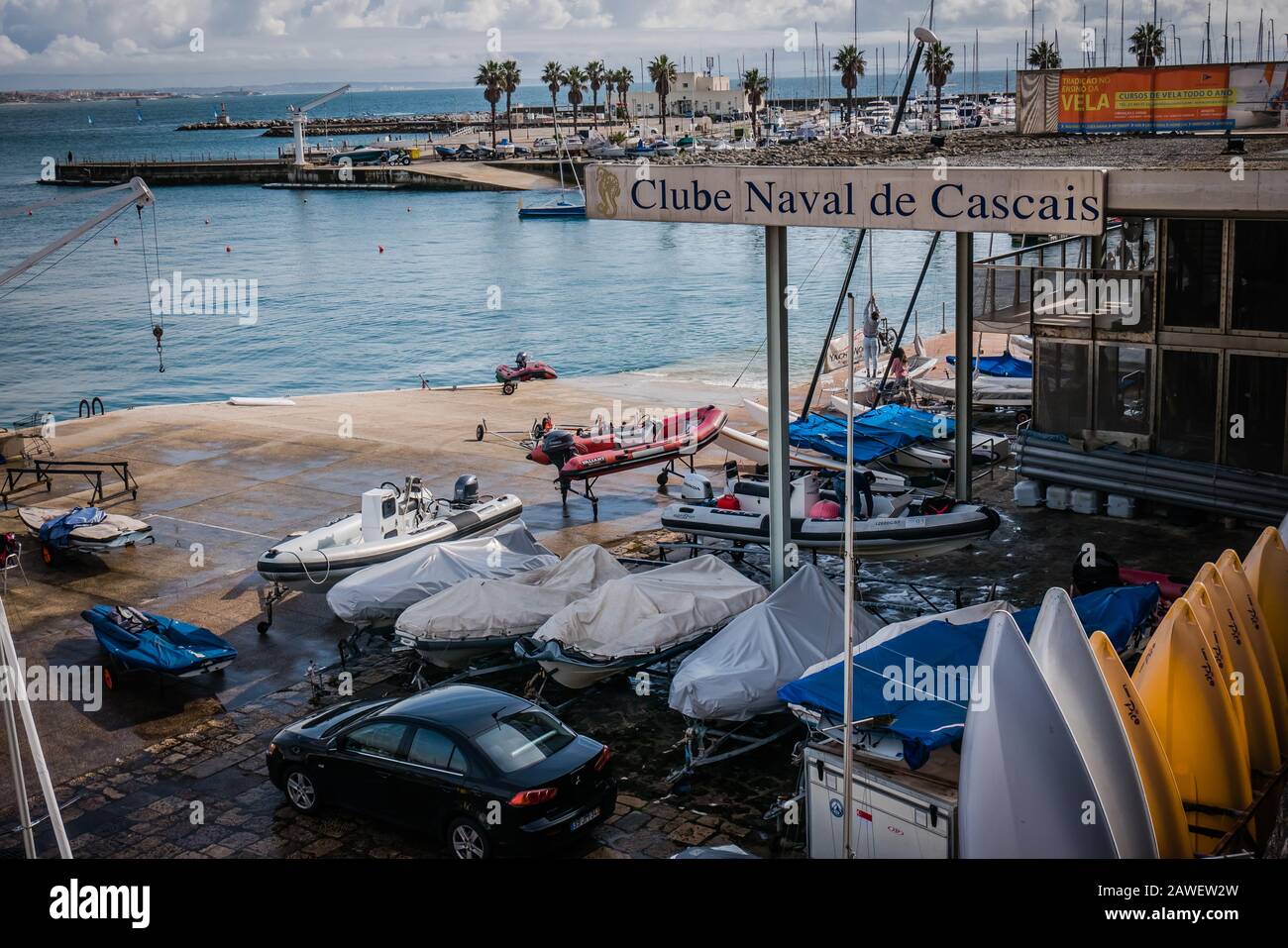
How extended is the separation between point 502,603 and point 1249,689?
30.3 ft

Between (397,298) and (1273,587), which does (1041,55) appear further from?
(1273,587)

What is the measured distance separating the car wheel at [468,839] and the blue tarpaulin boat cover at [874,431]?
14355mm

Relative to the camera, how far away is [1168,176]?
15.3 metres

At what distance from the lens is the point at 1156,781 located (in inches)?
438

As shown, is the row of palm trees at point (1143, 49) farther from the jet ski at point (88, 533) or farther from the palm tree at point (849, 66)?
the jet ski at point (88, 533)

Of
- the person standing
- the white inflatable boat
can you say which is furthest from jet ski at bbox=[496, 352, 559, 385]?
the white inflatable boat

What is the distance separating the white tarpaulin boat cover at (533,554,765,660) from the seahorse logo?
5.40 metres

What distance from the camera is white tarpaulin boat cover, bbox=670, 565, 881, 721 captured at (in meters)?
14.7

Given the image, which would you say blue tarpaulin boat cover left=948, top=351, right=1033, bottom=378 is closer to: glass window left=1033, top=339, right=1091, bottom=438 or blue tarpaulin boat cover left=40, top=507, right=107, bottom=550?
glass window left=1033, top=339, right=1091, bottom=438

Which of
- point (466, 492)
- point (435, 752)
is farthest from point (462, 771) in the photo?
point (466, 492)

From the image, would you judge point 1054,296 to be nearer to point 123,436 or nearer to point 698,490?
point 698,490

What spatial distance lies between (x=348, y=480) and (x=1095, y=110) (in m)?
18.3

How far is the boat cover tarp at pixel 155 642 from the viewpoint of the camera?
1797 cm

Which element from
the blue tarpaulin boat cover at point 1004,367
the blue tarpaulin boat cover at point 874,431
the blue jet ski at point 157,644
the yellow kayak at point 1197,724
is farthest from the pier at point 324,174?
the yellow kayak at point 1197,724
